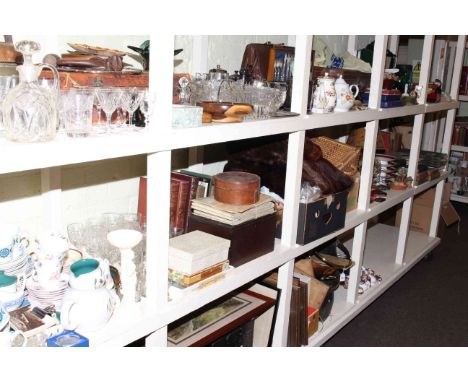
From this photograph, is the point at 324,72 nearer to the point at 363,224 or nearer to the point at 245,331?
the point at 363,224

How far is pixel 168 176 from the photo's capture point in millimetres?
1441

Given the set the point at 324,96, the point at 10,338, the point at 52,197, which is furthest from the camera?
the point at 324,96

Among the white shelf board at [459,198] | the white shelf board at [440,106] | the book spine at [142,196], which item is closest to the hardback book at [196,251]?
the book spine at [142,196]

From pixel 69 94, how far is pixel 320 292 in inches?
61.4

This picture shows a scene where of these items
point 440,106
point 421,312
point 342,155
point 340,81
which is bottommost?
point 421,312

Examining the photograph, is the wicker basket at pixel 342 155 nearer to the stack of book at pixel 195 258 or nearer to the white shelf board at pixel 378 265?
the white shelf board at pixel 378 265

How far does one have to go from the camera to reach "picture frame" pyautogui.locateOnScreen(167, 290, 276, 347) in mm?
1783

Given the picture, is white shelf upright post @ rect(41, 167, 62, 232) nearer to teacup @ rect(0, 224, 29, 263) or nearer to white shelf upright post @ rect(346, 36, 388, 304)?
teacup @ rect(0, 224, 29, 263)

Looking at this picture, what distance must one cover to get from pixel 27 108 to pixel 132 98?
0.33 metres

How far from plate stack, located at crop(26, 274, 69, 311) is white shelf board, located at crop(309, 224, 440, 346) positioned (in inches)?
49.9

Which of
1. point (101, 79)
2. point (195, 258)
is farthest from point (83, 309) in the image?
point (101, 79)

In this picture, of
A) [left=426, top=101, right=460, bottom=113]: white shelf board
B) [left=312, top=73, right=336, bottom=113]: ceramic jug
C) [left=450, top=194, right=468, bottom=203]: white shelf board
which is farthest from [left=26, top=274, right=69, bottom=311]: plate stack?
[left=450, top=194, right=468, bottom=203]: white shelf board

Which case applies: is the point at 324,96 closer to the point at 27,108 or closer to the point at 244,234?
the point at 244,234
